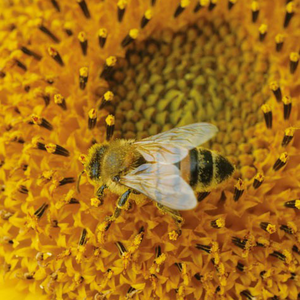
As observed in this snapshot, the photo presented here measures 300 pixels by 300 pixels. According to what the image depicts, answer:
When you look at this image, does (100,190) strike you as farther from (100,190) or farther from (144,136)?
(144,136)

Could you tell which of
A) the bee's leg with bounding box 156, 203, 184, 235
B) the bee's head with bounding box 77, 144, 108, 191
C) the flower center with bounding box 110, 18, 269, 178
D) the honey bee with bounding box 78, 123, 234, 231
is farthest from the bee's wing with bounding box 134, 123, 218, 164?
the flower center with bounding box 110, 18, 269, 178

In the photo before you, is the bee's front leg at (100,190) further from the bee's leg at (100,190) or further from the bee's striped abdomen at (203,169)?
the bee's striped abdomen at (203,169)

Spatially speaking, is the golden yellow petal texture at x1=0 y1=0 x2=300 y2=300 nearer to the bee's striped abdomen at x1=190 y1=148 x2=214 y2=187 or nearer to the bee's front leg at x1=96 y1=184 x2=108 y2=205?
the bee's front leg at x1=96 y1=184 x2=108 y2=205

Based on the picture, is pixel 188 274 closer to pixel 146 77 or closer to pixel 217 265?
pixel 217 265

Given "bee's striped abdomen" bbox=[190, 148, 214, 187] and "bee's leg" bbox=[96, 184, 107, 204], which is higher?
"bee's striped abdomen" bbox=[190, 148, 214, 187]

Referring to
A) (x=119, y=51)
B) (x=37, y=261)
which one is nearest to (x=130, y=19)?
(x=119, y=51)

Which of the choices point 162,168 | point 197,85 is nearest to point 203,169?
point 162,168
